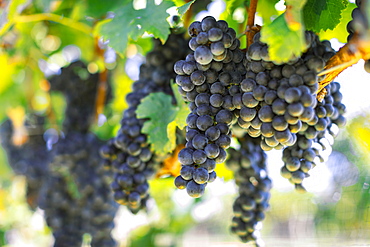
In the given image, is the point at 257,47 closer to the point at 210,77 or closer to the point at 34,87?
the point at 210,77

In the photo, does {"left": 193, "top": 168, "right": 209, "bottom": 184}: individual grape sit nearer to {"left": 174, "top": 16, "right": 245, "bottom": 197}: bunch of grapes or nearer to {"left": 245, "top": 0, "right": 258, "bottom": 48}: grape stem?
{"left": 174, "top": 16, "right": 245, "bottom": 197}: bunch of grapes

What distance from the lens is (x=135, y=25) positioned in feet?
2.97

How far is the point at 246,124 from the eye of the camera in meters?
0.64

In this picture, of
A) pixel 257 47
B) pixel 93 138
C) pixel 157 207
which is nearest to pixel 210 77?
pixel 257 47

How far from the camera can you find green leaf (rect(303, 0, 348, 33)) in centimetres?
71

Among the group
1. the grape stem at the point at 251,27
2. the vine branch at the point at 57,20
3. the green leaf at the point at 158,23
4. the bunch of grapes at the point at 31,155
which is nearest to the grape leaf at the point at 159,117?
the green leaf at the point at 158,23

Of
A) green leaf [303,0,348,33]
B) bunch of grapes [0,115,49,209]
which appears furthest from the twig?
bunch of grapes [0,115,49,209]

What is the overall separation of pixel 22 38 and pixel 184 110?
1.24m

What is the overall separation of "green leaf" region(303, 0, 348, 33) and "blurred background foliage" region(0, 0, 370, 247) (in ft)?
0.49

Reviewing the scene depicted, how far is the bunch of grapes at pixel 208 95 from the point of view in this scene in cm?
60

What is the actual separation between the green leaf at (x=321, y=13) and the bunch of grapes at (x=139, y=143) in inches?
19.3

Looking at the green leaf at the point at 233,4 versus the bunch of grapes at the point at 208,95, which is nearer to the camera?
the bunch of grapes at the point at 208,95

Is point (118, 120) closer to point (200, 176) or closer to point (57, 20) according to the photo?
point (57, 20)

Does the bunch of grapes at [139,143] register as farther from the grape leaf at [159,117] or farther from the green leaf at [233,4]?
the green leaf at [233,4]
